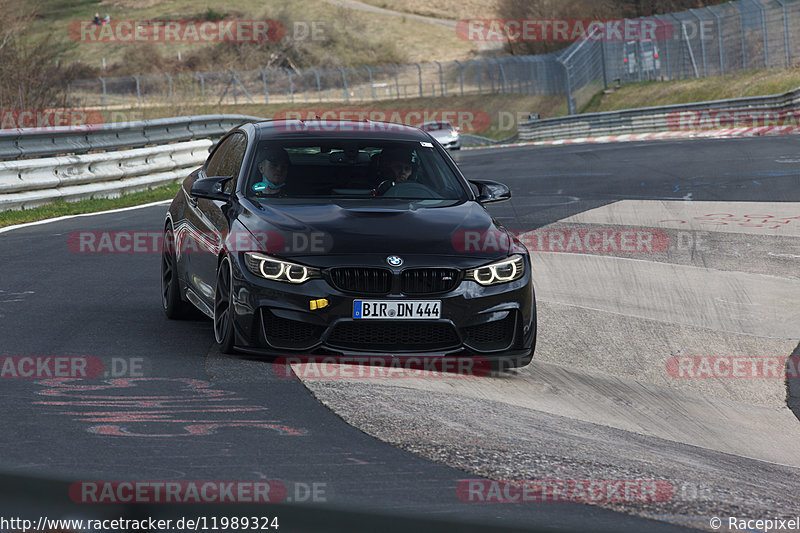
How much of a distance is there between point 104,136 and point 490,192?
10832 millimetres

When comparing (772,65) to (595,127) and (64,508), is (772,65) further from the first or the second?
(64,508)

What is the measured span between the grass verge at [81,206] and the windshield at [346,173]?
24.6 ft

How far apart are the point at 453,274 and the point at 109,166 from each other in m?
12.3

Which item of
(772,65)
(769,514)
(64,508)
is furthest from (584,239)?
(772,65)

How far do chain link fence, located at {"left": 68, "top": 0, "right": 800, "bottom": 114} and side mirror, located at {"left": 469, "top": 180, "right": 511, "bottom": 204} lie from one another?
23.8m

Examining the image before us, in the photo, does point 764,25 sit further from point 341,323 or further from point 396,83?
point 396,83

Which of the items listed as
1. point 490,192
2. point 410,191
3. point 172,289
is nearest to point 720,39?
point 490,192

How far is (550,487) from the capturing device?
13.8 ft

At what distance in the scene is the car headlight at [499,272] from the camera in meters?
6.50

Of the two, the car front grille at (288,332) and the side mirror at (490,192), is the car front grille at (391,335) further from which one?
the side mirror at (490,192)

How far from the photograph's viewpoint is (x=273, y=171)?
756cm

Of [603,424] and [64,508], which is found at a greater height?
[64,508]

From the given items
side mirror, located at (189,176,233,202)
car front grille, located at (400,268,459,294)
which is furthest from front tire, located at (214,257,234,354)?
car front grille, located at (400,268,459,294)

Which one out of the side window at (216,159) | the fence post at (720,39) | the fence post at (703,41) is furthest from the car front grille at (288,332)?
the fence post at (703,41)
